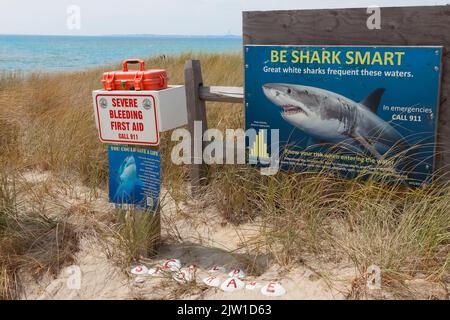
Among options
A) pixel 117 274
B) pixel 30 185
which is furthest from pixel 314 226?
pixel 30 185

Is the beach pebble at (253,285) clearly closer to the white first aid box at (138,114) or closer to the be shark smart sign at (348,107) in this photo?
the white first aid box at (138,114)

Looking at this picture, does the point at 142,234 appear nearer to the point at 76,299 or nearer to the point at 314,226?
the point at 76,299

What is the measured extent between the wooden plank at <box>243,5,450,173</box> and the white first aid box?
3.83 ft

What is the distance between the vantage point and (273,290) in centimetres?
317

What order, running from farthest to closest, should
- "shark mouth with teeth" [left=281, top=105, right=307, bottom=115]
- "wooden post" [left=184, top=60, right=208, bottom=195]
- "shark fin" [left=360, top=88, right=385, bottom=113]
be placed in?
"wooden post" [left=184, top=60, right=208, bottom=195] < "shark mouth with teeth" [left=281, top=105, right=307, bottom=115] < "shark fin" [left=360, top=88, right=385, bottom=113]

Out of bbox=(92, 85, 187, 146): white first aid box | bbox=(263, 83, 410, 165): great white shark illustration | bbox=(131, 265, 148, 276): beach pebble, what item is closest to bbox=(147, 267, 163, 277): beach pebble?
bbox=(131, 265, 148, 276): beach pebble

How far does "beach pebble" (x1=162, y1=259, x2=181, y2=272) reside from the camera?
11.9 ft

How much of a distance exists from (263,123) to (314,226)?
1.29 m

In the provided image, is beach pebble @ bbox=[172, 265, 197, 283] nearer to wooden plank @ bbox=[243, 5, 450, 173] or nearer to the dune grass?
the dune grass

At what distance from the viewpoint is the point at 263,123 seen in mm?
4605

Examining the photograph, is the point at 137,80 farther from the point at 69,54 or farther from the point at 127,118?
the point at 69,54

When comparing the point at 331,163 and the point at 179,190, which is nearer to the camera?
the point at 331,163

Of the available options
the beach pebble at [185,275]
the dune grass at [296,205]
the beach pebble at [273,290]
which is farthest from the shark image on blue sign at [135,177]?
the beach pebble at [273,290]

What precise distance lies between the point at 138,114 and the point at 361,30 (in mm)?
1839
